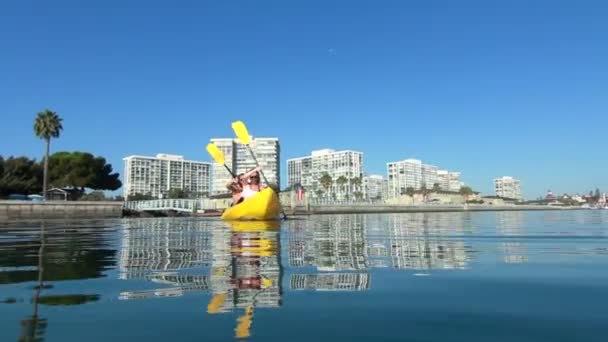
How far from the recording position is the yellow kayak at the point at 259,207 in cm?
3516

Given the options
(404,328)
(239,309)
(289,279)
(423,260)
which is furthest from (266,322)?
(423,260)

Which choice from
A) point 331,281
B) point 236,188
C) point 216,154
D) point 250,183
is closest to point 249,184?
point 250,183

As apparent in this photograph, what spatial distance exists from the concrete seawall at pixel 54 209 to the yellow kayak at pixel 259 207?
1557 inches

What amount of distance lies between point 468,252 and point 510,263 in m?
2.17

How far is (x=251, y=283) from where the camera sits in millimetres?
5879

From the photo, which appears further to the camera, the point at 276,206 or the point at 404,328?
Result: the point at 276,206

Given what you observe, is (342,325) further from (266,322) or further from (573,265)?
(573,265)

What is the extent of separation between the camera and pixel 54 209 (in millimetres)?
65125

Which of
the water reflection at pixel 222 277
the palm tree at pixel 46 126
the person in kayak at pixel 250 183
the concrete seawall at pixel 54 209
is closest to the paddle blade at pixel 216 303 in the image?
the water reflection at pixel 222 277

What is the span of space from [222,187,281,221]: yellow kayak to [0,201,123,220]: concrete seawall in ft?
130

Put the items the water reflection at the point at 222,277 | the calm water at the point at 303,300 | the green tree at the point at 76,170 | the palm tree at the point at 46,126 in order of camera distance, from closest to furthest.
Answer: the calm water at the point at 303,300 → the water reflection at the point at 222,277 → the palm tree at the point at 46,126 → the green tree at the point at 76,170

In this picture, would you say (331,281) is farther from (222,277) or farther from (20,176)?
(20,176)

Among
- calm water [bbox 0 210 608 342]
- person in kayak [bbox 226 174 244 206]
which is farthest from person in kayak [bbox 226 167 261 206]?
calm water [bbox 0 210 608 342]

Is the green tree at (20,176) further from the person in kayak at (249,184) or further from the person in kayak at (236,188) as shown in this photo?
the person in kayak at (249,184)
